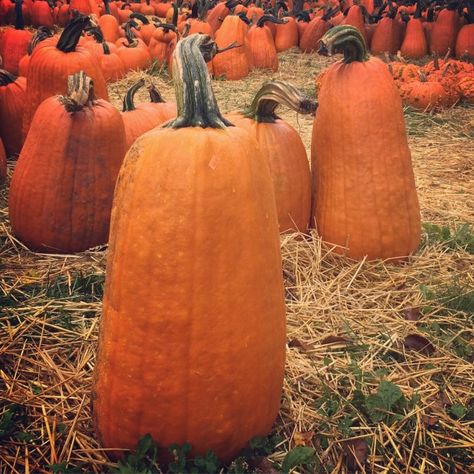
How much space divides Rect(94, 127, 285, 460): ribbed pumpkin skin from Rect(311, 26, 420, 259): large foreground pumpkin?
145 centimetres

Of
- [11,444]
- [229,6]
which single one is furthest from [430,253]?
[229,6]

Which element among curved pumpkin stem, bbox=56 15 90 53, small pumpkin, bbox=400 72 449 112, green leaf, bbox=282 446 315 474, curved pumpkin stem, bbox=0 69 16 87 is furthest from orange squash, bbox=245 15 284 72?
green leaf, bbox=282 446 315 474

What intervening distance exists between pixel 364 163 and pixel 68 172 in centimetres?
155

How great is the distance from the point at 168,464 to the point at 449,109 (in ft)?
22.2

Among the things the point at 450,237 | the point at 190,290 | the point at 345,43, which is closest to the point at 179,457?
the point at 190,290

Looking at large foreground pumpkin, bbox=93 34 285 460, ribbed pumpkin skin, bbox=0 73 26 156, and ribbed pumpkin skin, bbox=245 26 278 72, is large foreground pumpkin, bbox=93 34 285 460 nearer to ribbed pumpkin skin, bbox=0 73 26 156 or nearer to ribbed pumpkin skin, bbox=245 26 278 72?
ribbed pumpkin skin, bbox=0 73 26 156

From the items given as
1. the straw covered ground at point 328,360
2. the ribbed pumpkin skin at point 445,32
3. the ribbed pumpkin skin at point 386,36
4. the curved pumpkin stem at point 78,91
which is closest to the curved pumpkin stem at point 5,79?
the straw covered ground at point 328,360

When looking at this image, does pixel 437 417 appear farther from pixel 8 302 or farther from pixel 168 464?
pixel 8 302

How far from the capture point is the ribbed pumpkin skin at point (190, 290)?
1.35 meters

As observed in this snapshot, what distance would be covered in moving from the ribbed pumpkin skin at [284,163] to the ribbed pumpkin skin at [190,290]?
54.2 inches

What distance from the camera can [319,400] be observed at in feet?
6.09

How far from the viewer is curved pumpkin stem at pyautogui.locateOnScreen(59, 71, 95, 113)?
265cm

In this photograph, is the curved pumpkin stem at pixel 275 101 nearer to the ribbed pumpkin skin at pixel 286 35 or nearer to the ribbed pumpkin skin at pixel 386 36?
the ribbed pumpkin skin at pixel 386 36

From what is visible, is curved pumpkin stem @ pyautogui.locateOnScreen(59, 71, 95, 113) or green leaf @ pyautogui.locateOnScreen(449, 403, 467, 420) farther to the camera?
curved pumpkin stem @ pyautogui.locateOnScreen(59, 71, 95, 113)
